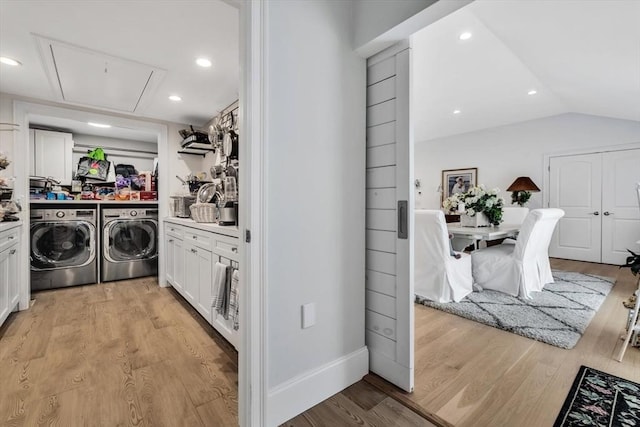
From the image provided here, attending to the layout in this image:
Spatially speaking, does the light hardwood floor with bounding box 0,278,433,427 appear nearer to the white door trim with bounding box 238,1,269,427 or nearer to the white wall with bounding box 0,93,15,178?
the white door trim with bounding box 238,1,269,427

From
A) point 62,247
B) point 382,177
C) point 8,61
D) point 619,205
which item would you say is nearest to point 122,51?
point 8,61

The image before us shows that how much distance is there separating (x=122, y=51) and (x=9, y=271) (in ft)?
7.12

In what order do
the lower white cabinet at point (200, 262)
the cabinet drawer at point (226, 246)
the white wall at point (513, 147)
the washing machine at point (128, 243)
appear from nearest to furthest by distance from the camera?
the cabinet drawer at point (226, 246)
the lower white cabinet at point (200, 262)
the washing machine at point (128, 243)
the white wall at point (513, 147)

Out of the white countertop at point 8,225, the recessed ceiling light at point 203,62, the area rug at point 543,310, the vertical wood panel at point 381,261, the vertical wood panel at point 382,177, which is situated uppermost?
the recessed ceiling light at point 203,62

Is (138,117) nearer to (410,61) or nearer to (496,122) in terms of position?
(410,61)

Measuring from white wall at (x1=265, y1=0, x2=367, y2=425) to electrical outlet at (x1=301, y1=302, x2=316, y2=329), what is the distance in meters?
0.02

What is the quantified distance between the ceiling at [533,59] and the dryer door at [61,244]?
4526 millimetres

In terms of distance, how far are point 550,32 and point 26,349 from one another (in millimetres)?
4898

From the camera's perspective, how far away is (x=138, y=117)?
3.57 meters

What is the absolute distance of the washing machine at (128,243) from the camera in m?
3.80

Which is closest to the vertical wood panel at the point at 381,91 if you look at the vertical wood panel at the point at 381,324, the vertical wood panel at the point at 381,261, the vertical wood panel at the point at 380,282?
the vertical wood panel at the point at 381,261

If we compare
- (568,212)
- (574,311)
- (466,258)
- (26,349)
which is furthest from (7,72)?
(568,212)

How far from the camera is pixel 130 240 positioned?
13.0 ft

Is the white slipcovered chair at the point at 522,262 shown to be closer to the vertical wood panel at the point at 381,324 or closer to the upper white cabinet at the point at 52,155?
the vertical wood panel at the point at 381,324
